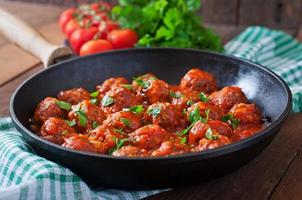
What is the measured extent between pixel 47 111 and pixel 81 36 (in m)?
1.08

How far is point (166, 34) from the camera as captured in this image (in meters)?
2.64

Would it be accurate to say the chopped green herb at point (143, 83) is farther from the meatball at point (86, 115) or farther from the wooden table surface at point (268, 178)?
the wooden table surface at point (268, 178)

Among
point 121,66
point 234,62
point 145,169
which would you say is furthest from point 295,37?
point 145,169

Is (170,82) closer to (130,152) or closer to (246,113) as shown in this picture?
(246,113)

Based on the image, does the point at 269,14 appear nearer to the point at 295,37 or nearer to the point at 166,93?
the point at 295,37

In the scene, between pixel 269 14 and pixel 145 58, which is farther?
pixel 269 14

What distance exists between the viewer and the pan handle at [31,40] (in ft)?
7.79

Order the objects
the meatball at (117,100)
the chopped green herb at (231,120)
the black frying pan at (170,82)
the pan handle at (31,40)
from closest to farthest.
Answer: the black frying pan at (170,82)
the chopped green herb at (231,120)
the meatball at (117,100)
the pan handle at (31,40)

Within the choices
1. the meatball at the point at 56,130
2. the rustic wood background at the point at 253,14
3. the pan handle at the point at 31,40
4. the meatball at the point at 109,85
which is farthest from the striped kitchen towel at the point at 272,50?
the meatball at the point at 56,130

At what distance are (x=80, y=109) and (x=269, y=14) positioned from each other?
204 centimetres

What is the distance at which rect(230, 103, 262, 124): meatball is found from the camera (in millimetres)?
1774

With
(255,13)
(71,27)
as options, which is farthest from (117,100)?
(255,13)

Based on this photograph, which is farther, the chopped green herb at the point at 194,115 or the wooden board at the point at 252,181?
the chopped green herb at the point at 194,115

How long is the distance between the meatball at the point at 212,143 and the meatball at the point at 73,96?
61 centimetres
